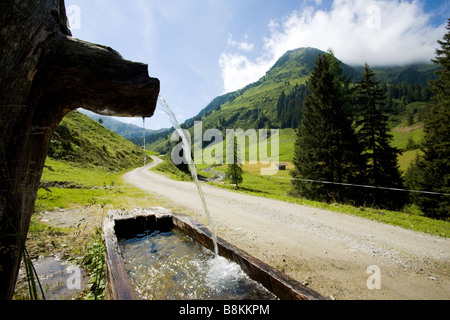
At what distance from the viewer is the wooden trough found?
253 cm

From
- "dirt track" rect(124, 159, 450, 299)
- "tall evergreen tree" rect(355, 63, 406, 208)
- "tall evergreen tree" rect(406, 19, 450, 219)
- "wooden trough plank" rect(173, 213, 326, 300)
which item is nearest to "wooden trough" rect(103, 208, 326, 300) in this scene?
"wooden trough plank" rect(173, 213, 326, 300)

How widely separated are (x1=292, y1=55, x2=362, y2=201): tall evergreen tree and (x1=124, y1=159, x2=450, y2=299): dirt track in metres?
10.1

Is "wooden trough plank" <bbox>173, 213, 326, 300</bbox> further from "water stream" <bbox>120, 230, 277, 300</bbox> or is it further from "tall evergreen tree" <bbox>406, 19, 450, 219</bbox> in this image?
"tall evergreen tree" <bbox>406, 19, 450, 219</bbox>

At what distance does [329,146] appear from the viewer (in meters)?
18.5

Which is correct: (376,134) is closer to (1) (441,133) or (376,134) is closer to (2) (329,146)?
(1) (441,133)

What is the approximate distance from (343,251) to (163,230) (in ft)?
16.6

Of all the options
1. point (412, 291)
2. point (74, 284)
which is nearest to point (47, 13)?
point (74, 284)

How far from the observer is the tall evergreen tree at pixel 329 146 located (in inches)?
725

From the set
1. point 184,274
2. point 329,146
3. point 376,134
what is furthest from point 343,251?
point 376,134

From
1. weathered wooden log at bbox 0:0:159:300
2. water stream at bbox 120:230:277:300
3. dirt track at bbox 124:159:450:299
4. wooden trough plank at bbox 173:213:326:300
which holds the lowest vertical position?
dirt track at bbox 124:159:450:299

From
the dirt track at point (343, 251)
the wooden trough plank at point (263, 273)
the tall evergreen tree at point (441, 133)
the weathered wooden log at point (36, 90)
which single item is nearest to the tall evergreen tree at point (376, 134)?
the tall evergreen tree at point (441, 133)

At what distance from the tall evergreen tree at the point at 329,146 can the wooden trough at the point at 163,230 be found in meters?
14.3

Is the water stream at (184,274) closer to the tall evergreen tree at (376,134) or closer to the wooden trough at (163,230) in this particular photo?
the wooden trough at (163,230)

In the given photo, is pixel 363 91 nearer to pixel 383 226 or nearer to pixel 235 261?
pixel 383 226
